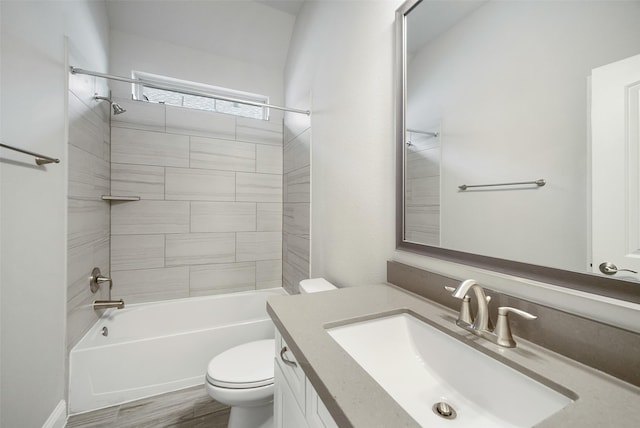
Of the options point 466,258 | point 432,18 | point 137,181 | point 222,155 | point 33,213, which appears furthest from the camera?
point 222,155

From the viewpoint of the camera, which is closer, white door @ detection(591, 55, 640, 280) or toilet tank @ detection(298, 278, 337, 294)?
white door @ detection(591, 55, 640, 280)

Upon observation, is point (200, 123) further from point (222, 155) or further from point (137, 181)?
point (137, 181)

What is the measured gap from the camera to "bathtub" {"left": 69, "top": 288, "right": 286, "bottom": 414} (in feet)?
4.78

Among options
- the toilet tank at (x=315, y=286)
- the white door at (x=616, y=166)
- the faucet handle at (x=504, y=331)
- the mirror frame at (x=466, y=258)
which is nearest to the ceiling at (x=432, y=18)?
the mirror frame at (x=466, y=258)

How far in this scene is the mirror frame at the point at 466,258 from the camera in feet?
1.73

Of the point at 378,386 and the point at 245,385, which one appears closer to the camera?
the point at 378,386

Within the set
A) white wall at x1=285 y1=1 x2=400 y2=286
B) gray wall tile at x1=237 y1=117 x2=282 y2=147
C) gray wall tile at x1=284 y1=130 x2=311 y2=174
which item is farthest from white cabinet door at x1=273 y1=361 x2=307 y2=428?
gray wall tile at x1=237 y1=117 x2=282 y2=147

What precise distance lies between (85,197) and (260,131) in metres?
1.48

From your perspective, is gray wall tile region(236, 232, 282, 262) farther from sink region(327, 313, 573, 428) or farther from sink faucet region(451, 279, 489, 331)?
sink faucet region(451, 279, 489, 331)

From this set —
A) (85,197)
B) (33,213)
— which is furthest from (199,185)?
(33,213)

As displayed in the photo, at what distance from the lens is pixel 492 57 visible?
0.80 metres

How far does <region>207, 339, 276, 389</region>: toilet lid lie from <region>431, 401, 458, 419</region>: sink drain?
871 mm

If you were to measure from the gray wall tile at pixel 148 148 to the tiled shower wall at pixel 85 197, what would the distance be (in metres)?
0.10

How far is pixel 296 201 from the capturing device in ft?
7.25
